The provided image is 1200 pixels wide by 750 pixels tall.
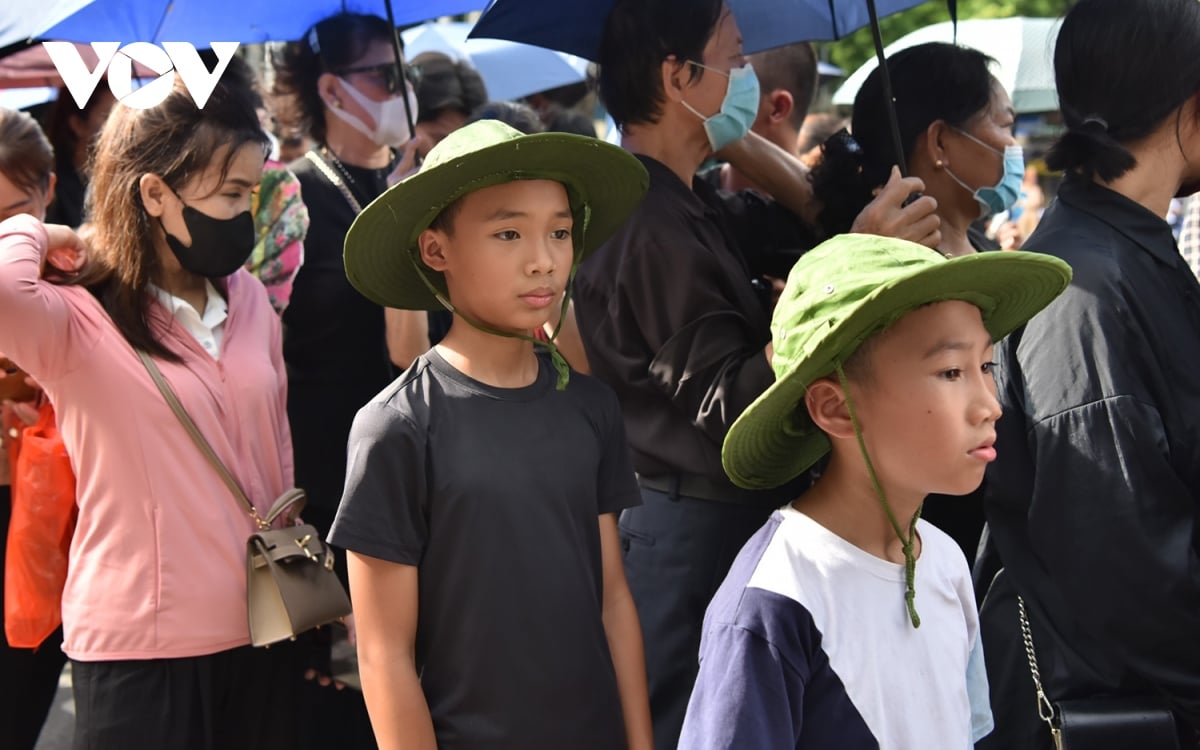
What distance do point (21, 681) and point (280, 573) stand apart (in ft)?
3.79

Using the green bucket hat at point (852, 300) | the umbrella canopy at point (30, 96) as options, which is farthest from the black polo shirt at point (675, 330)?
the umbrella canopy at point (30, 96)

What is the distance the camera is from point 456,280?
2418 millimetres

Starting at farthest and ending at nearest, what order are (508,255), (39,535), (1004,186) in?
1. (1004,186)
2. (39,535)
3. (508,255)

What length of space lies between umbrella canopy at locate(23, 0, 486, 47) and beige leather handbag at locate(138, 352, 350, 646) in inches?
28.7

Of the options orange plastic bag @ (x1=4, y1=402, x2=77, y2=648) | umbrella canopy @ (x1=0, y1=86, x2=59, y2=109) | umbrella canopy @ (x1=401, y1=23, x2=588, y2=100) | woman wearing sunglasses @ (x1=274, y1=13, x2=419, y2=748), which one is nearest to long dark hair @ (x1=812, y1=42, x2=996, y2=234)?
woman wearing sunglasses @ (x1=274, y1=13, x2=419, y2=748)

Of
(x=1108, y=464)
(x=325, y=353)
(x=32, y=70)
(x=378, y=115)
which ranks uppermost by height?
(x=32, y=70)

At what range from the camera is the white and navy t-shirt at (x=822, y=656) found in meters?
1.88

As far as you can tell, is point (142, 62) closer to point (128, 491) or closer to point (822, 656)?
point (128, 491)

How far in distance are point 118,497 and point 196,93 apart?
904 millimetres

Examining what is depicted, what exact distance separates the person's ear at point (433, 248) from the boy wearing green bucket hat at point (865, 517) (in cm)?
67

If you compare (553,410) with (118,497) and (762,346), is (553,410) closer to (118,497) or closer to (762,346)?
(762,346)

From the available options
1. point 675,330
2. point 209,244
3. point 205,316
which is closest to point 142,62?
point 209,244

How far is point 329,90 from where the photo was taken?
4.49 meters

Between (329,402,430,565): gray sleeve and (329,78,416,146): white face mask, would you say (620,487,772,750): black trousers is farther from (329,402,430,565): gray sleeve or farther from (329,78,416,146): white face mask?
(329,78,416,146): white face mask
